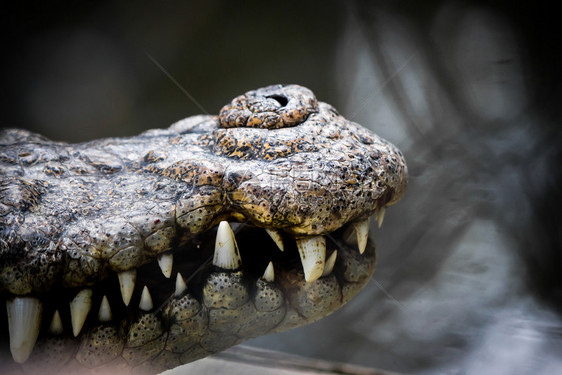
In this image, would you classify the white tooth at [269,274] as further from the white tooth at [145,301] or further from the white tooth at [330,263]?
the white tooth at [145,301]

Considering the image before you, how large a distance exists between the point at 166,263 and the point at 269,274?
275mm

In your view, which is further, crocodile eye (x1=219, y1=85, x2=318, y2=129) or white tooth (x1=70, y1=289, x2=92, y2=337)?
crocodile eye (x1=219, y1=85, x2=318, y2=129)

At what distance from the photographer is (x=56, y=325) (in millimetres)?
1025

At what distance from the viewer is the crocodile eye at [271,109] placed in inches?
48.6

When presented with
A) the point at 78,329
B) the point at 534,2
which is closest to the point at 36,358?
the point at 78,329

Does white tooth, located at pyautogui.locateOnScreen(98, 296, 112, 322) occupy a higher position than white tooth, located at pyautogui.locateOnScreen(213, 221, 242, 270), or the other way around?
white tooth, located at pyautogui.locateOnScreen(213, 221, 242, 270)

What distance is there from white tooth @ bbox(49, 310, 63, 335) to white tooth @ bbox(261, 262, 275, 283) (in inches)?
20.3

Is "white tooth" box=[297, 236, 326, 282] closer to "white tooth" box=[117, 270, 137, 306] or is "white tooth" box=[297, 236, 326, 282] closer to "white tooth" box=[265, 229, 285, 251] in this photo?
"white tooth" box=[265, 229, 285, 251]

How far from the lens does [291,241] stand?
1.21 m

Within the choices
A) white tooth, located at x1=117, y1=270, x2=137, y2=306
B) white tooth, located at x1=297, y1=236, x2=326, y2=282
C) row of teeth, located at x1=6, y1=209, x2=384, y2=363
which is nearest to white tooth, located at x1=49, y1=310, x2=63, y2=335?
row of teeth, located at x1=6, y1=209, x2=384, y2=363

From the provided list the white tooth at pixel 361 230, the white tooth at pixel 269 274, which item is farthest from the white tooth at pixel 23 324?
the white tooth at pixel 361 230

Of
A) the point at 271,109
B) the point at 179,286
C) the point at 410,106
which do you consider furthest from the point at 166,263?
the point at 410,106

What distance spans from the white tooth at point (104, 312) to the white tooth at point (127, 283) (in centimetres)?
4

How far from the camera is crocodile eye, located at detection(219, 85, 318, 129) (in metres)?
1.23
